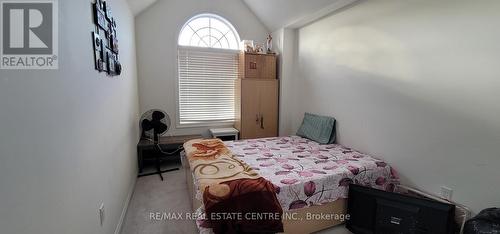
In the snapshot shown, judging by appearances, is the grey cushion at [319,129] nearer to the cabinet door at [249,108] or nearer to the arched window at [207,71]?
the cabinet door at [249,108]

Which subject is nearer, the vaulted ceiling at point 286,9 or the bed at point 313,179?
the bed at point 313,179

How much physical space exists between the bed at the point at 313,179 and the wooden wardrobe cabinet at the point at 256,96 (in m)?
1.30

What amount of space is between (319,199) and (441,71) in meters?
1.57

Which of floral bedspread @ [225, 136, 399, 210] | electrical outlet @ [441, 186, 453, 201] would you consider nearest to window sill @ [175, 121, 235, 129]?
floral bedspread @ [225, 136, 399, 210]

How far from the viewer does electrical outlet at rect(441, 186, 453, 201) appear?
1988 millimetres

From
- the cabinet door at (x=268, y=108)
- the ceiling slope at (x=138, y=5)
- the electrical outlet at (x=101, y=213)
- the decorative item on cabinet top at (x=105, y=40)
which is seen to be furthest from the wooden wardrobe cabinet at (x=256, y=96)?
the electrical outlet at (x=101, y=213)

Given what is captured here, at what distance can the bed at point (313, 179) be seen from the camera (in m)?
1.97

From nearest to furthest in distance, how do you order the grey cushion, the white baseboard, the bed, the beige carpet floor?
1. the bed
2. the white baseboard
3. the beige carpet floor
4. the grey cushion

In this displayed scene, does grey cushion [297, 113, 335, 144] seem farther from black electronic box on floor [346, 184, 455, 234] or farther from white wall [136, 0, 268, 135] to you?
white wall [136, 0, 268, 135]

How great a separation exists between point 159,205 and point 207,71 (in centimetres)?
246

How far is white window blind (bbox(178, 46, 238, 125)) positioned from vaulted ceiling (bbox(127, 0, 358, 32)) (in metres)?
0.85

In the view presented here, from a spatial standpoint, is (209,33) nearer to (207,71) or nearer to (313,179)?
(207,71)

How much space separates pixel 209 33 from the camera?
419cm

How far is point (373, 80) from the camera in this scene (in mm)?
2639
